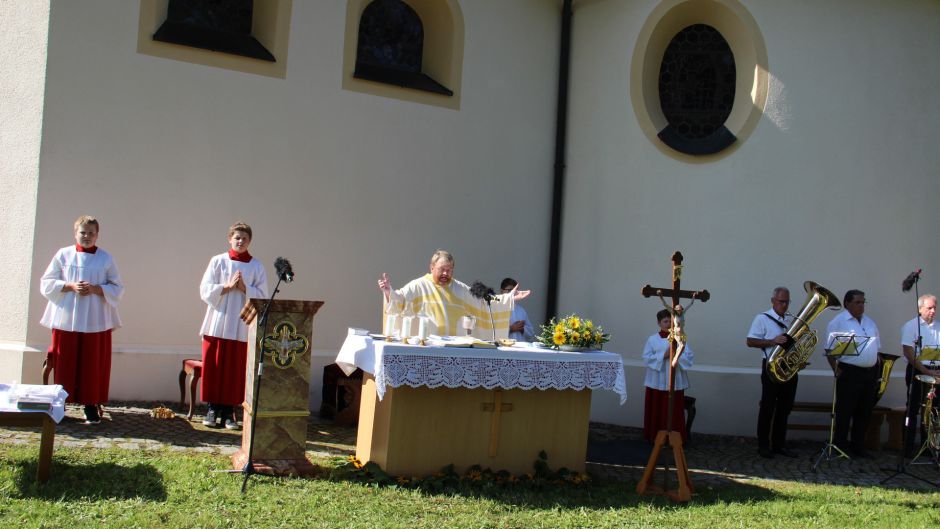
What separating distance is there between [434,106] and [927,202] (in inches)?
240

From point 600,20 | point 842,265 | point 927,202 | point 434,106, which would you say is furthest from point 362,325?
point 927,202

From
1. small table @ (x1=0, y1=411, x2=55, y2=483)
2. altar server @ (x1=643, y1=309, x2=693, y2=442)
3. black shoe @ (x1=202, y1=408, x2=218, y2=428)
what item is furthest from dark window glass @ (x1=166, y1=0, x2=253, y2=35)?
altar server @ (x1=643, y1=309, x2=693, y2=442)

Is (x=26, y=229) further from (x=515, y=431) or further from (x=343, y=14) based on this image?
(x=515, y=431)

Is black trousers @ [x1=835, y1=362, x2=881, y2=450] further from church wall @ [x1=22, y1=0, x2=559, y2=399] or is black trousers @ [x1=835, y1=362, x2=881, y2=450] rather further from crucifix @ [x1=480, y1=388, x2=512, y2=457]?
crucifix @ [x1=480, y1=388, x2=512, y2=457]

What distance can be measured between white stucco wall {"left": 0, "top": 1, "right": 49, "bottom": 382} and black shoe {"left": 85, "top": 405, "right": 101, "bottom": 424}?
52.3 inches

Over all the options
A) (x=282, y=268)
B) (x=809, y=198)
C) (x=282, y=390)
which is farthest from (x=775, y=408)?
(x=282, y=268)

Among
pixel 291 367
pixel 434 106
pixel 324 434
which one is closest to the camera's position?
pixel 291 367

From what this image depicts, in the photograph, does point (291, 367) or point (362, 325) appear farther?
point (362, 325)

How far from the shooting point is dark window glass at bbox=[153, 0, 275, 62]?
10.6 metres

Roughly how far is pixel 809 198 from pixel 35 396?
339 inches

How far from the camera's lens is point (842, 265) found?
11383 millimetres

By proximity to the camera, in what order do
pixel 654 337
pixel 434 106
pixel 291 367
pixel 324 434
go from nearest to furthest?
pixel 291 367
pixel 324 434
pixel 654 337
pixel 434 106

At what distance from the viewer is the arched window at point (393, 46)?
11.9 m

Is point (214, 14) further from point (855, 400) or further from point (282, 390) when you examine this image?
point (855, 400)
